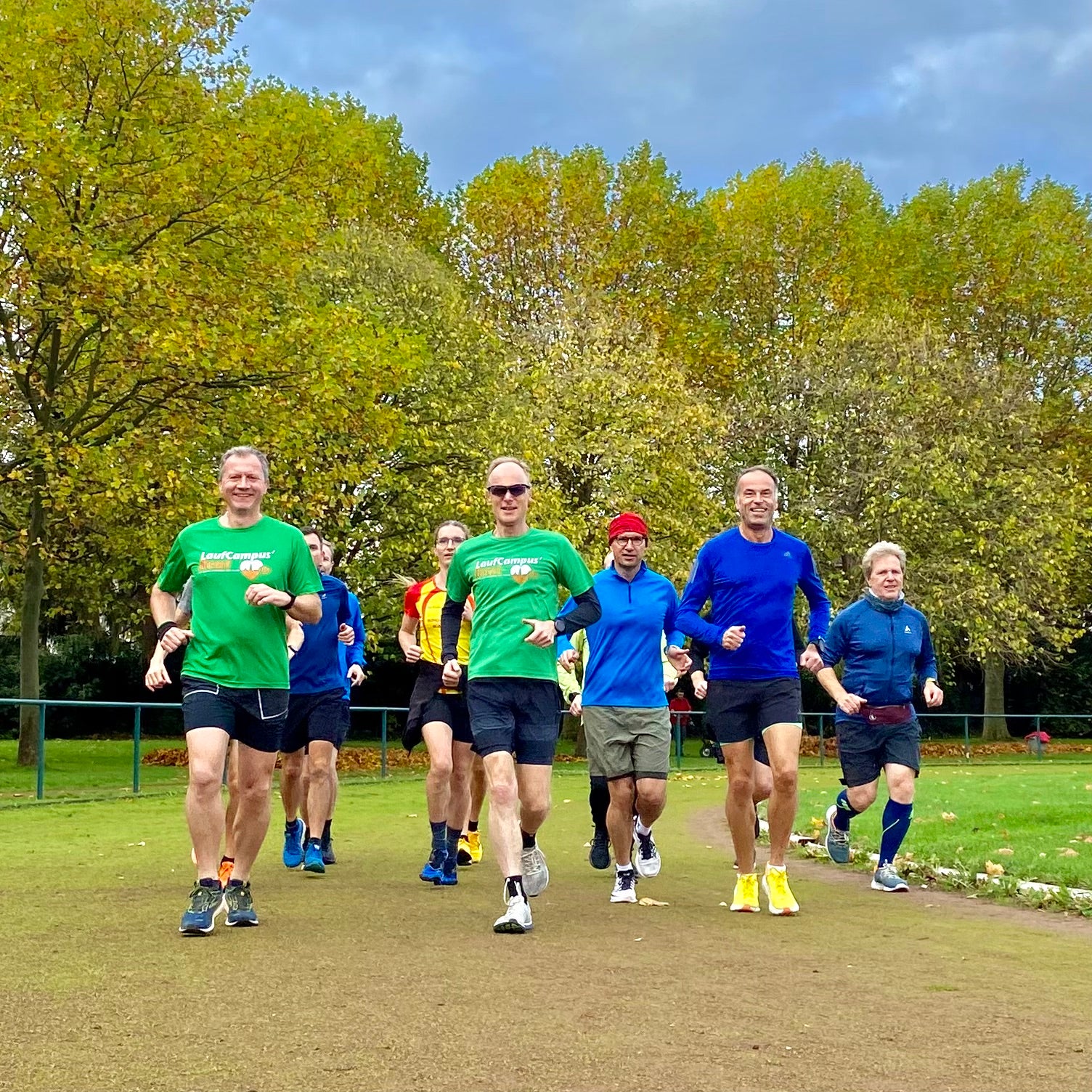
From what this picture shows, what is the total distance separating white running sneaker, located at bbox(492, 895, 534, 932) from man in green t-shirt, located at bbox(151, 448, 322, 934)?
1180 millimetres

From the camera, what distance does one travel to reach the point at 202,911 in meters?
7.01

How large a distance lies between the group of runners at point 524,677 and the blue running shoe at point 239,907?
0.01m

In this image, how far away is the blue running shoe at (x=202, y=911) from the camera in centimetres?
697

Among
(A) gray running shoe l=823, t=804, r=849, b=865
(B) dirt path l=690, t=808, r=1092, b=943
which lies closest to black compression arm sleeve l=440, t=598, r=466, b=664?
(B) dirt path l=690, t=808, r=1092, b=943

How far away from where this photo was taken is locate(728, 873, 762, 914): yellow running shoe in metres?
8.22

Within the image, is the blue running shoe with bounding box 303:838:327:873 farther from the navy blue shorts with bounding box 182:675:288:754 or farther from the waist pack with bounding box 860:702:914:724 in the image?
the waist pack with bounding box 860:702:914:724

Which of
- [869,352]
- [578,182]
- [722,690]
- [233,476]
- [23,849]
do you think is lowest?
[23,849]

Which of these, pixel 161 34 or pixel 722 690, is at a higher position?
pixel 161 34

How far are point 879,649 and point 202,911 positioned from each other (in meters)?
4.67

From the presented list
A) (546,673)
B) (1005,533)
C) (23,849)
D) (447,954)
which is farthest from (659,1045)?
(1005,533)

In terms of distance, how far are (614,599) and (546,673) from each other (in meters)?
1.37

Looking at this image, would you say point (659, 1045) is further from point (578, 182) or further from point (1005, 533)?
point (578, 182)

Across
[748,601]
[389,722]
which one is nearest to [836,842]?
[748,601]

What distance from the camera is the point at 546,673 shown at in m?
7.95
